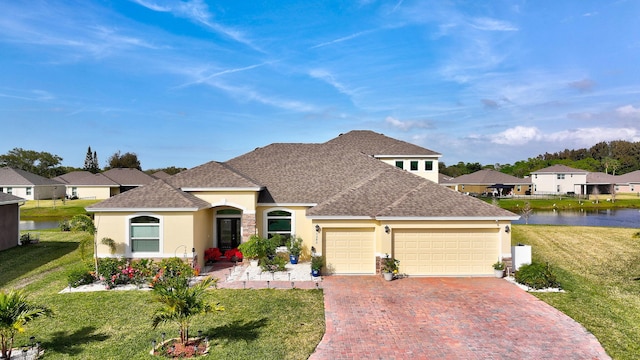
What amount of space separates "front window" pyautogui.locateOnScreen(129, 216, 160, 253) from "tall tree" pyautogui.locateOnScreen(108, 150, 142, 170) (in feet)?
284

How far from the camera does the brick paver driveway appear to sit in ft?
27.9

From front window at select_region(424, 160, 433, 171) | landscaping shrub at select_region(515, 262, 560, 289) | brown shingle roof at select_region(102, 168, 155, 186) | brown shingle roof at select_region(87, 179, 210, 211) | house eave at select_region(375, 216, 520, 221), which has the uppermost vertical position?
brown shingle roof at select_region(102, 168, 155, 186)

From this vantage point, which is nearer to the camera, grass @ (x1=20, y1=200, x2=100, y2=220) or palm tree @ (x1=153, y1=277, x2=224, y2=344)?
palm tree @ (x1=153, y1=277, x2=224, y2=344)

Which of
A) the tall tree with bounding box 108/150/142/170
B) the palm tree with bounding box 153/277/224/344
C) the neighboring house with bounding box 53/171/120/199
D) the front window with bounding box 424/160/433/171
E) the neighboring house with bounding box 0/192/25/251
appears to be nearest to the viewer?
the palm tree with bounding box 153/277/224/344

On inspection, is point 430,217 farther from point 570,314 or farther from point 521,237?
point 521,237

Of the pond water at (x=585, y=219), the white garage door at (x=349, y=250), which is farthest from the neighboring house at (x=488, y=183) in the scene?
the white garage door at (x=349, y=250)

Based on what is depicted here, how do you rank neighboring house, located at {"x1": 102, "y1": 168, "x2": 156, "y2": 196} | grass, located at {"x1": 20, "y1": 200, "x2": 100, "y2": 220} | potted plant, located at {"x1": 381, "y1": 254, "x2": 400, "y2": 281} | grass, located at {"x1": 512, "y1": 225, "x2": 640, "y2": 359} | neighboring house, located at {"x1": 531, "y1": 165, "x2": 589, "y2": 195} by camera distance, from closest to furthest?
grass, located at {"x1": 512, "y1": 225, "x2": 640, "y2": 359}
potted plant, located at {"x1": 381, "y1": 254, "x2": 400, "y2": 281}
grass, located at {"x1": 20, "y1": 200, "x2": 100, "y2": 220}
neighboring house, located at {"x1": 102, "y1": 168, "x2": 156, "y2": 196}
neighboring house, located at {"x1": 531, "y1": 165, "x2": 589, "y2": 195}

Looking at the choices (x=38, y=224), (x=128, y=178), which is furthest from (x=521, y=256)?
(x=128, y=178)

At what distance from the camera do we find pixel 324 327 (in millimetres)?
9914

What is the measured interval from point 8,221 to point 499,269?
2775cm

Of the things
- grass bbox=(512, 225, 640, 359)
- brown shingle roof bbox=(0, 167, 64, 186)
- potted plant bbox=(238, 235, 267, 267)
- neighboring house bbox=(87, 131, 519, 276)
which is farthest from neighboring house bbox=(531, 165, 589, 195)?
brown shingle roof bbox=(0, 167, 64, 186)

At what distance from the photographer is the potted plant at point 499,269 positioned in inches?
598

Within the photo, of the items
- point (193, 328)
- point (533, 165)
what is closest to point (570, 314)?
point (193, 328)

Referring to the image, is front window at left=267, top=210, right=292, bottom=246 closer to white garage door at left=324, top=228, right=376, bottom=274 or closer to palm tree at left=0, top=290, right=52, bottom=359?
white garage door at left=324, top=228, right=376, bottom=274
